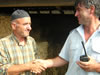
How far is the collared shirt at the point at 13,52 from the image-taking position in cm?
279

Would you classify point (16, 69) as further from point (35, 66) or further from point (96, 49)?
point (96, 49)

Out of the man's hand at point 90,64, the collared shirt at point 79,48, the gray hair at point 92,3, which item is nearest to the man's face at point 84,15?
the gray hair at point 92,3

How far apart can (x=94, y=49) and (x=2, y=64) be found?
1068 millimetres

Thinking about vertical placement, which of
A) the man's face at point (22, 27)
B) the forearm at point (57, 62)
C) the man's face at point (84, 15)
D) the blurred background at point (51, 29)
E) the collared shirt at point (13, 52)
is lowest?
the blurred background at point (51, 29)

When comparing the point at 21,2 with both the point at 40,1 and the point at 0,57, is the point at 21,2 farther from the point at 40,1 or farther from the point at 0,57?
the point at 0,57

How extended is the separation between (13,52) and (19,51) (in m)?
0.08

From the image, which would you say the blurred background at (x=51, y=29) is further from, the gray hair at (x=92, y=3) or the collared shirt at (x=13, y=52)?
the gray hair at (x=92, y=3)

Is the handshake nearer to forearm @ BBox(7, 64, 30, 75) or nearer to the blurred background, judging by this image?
forearm @ BBox(7, 64, 30, 75)

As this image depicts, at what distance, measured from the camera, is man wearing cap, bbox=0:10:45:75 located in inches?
109

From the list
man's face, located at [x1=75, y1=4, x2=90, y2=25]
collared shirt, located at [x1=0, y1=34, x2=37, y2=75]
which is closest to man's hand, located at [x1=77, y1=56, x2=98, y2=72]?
man's face, located at [x1=75, y1=4, x2=90, y2=25]

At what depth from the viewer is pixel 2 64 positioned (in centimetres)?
280

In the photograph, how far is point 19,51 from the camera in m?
2.91

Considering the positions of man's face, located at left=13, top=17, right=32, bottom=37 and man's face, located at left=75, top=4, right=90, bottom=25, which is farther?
man's face, located at left=13, top=17, right=32, bottom=37

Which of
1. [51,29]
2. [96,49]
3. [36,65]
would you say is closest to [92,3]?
[96,49]
